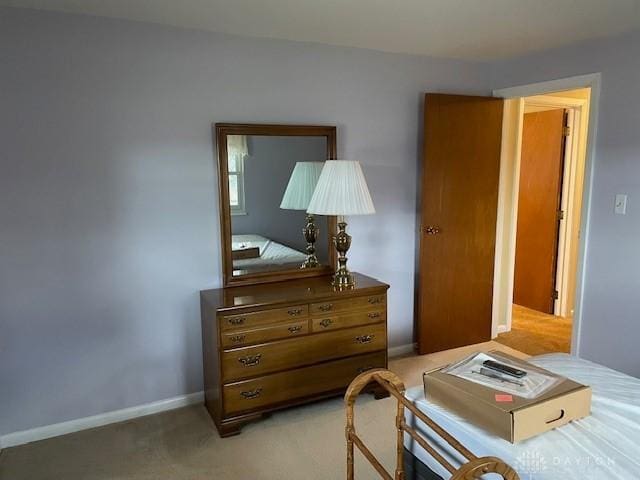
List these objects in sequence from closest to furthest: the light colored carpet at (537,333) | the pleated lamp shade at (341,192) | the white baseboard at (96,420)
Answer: the white baseboard at (96,420) < the pleated lamp shade at (341,192) < the light colored carpet at (537,333)

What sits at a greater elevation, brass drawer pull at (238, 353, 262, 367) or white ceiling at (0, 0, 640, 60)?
white ceiling at (0, 0, 640, 60)

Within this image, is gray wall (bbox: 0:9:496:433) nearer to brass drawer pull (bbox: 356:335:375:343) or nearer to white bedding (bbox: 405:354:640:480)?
brass drawer pull (bbox: 356:335:375:343)

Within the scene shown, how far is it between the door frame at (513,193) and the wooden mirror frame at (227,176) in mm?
1585

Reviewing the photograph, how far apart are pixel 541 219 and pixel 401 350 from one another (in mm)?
2167

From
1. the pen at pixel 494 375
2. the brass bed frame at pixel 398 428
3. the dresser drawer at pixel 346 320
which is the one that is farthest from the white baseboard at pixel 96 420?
the pen at pixel 494 375

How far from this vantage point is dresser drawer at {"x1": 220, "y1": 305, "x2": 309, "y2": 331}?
2.55 m

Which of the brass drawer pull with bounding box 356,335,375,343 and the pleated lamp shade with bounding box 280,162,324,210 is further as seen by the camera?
the pleated lamp shade with bounding box 280,162,324,210

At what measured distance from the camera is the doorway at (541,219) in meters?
4.02

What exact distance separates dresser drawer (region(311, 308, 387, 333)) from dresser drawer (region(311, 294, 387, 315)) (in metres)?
0.03

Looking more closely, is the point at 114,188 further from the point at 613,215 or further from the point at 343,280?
the point at 613,215

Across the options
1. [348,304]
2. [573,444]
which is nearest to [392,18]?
[348,304]

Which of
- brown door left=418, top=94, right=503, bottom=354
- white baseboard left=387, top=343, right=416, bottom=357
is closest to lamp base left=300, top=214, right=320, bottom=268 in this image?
brown door left=418, top=94, right=503, bottom=354

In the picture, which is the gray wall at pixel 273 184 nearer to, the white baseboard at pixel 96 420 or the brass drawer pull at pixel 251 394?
the brass drawer pull at pixel 251 394

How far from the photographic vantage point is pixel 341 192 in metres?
2.75
